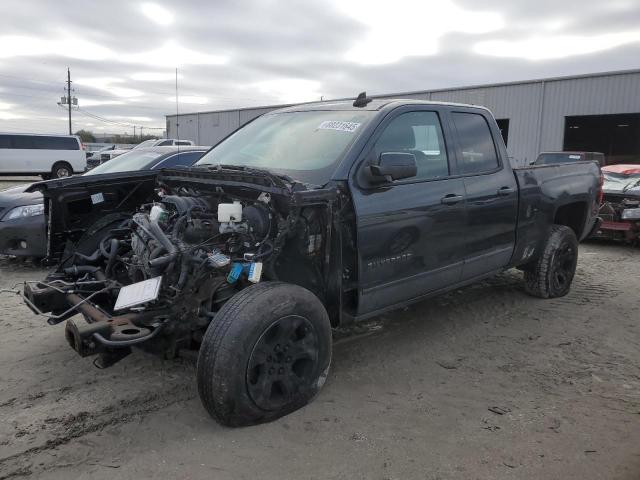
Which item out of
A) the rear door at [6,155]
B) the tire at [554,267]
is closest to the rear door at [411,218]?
the tire at [554,267]

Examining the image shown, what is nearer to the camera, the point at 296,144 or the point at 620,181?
the point at 296,144

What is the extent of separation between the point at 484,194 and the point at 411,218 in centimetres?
105

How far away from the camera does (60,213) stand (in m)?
4.21

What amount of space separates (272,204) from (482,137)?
7.68 feet

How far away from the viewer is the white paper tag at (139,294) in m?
3.03

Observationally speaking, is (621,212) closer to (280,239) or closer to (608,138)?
(280,239)

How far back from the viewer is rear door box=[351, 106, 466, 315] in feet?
11.7

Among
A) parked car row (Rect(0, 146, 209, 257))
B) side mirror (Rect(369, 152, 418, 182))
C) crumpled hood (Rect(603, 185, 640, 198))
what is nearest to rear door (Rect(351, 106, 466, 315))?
side mirror (Rect(369, 152, 418, 182))

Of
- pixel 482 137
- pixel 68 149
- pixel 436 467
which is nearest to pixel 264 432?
pixel 436 467

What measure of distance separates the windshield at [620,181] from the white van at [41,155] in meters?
21.8

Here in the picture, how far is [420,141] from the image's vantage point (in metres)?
4.12

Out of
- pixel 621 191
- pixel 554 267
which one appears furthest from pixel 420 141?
pixel 621 191

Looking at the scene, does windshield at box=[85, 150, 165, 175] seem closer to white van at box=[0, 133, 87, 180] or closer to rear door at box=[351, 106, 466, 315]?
rear door at box=[351, 106, 466, 315]

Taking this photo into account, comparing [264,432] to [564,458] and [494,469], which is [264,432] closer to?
[494,469]
